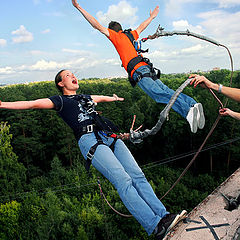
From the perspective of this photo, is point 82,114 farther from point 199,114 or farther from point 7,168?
point 7,168

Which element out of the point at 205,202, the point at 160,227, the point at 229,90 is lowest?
the point at 205,202

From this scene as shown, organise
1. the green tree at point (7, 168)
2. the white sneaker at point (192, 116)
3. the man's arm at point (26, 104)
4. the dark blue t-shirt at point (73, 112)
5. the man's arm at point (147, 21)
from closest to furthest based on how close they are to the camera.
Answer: the man's arm at point (26, 104)
the dark blue t-shirt at point (73, 112)
the white sneaker at point (192, 116)
the man's arm at point (147, 21)
the green tree at point (7, 168)

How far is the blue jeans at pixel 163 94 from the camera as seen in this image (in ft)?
11.8

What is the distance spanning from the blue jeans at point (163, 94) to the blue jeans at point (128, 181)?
1106mm

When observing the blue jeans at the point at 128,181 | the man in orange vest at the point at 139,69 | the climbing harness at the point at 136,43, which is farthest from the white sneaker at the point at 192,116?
the climbing harness at the point at 136,43

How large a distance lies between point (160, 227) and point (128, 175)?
2.39 feet

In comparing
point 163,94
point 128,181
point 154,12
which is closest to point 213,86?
point 163,94

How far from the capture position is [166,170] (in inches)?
882

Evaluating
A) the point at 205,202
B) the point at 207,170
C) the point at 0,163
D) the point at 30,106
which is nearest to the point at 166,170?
the point at 207,170

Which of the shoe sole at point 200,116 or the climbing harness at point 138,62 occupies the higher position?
the climbing harness at point 138,62

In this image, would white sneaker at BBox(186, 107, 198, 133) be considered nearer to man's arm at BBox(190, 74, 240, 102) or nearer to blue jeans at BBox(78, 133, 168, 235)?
man's arm at BBox(190, 74, 240, 102)

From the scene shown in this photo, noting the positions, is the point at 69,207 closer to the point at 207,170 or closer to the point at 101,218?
the point at 101,218

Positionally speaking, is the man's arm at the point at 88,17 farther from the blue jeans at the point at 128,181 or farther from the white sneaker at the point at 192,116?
the white sneaker at the point at 192,116

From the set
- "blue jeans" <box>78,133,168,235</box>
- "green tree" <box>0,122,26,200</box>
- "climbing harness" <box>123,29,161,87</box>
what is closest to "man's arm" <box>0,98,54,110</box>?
"blue jeans" <box>78,133,168,235</box>
